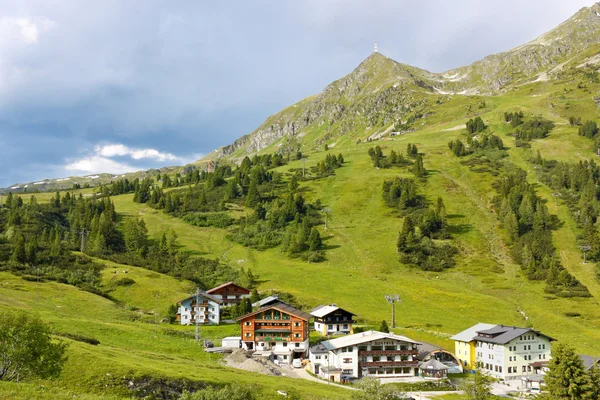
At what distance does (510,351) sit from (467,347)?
8.07 m

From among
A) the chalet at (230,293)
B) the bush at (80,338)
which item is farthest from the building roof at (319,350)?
the chalet at (230,293)

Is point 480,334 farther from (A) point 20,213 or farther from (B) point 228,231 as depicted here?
(A) point 20,213

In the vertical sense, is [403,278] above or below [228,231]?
below

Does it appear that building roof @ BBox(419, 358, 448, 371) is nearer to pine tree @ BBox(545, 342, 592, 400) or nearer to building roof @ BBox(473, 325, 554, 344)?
building roof @ BBox(473, 325, 554, 344)

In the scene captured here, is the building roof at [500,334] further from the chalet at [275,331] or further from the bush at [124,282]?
the bush at [124,282]

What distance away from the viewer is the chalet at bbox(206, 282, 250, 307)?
113125 millimetres

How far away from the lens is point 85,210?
194m

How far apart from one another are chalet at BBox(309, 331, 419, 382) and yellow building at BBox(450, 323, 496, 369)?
12.0 m

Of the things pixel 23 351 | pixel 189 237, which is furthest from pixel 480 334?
pixel 189 237

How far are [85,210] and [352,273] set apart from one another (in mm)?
121719

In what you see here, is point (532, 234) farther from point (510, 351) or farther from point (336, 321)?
point (336, 321)

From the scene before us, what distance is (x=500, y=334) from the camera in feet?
254

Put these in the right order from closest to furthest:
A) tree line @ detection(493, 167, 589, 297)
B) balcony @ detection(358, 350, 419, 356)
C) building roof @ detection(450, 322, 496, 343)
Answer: balcony @ detection(358, 350, 419, 356)
building roof @ detection(450, 322, 496, 343)
tree line @ detection(493, 167, 589, 297)

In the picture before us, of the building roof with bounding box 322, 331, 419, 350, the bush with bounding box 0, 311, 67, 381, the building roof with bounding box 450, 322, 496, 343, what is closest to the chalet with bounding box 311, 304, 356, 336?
the building roof with bounding box 322, 331, 419, 350
